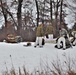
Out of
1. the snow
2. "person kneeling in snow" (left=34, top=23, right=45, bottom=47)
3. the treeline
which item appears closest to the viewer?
the snow

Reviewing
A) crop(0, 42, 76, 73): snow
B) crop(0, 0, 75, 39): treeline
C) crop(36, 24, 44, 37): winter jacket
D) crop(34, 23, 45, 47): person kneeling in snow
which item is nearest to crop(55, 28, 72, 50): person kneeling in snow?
crop(0, 42, 76, 73): snow

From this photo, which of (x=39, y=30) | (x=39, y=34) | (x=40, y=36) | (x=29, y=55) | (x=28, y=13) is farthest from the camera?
(x=28, y=13)

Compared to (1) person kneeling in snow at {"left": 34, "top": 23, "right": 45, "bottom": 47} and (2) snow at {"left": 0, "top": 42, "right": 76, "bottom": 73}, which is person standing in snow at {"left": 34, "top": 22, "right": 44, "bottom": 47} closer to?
(1) person kneeling in snow at {"left": 34, "top": 23, "right": 45, "bottom": 47}

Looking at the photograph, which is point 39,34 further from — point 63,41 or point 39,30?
point 63,41

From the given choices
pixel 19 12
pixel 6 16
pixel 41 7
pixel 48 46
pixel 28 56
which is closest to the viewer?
pixel 28 56

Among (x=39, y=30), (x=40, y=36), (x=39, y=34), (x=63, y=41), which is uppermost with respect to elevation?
(x=39, y=30)

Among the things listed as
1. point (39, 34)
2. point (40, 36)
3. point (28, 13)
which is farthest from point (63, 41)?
point (28, 13)

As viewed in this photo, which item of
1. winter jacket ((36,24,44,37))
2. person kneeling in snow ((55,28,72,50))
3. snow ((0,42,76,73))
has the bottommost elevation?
snow ((0,42,76,73))

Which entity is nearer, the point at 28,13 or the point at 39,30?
the point at 39,30

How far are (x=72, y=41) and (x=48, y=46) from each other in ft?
7.00

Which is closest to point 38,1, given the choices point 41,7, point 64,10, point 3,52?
point 41,7

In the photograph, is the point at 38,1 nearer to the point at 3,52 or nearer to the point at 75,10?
the point at 75,10

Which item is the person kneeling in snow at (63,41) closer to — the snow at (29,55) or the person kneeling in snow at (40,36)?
the snow at (29,55)

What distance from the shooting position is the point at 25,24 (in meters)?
44.5
